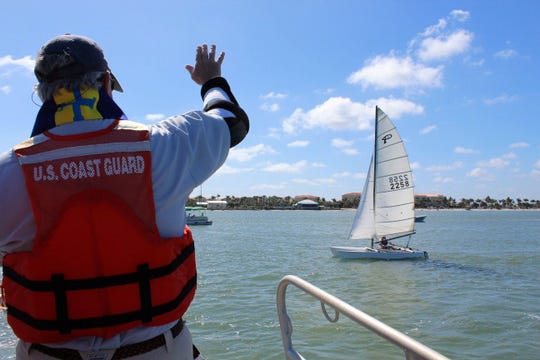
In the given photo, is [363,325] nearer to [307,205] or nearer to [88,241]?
[88,241]

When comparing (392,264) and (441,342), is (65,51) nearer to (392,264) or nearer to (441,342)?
(441,342)

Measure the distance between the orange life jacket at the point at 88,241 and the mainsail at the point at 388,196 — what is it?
91.0ft

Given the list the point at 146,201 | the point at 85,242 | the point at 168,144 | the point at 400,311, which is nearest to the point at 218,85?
the point at 168,144

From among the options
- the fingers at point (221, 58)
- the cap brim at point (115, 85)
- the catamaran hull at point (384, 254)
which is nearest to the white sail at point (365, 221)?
the catamaran hull at point (384, 254)

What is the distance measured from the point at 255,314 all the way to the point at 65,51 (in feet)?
38.9

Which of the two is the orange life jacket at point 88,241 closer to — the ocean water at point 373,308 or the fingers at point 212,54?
the fingers at point 212,54

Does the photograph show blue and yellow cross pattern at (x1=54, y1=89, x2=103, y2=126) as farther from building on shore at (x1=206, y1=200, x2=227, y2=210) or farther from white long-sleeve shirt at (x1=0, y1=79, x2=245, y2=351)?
building on shore at (x1=206, y1=200, x2=227, y2=210)

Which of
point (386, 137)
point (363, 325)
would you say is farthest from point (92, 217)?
point (386, 137)

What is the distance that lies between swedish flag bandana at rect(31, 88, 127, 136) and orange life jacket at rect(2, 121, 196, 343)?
9cm

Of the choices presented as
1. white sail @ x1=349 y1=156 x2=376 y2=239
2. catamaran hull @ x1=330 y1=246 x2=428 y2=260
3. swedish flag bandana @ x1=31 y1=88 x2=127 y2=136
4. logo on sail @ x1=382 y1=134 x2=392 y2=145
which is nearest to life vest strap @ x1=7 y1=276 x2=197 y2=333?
swedish flag bandana @ x1=31 y1=88 x2=127 y2=136

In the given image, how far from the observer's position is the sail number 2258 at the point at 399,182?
2867 cm

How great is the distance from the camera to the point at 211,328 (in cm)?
1124

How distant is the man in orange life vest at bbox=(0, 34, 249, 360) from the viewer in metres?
1.50

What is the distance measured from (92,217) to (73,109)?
1.40 feet
